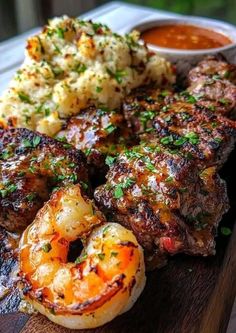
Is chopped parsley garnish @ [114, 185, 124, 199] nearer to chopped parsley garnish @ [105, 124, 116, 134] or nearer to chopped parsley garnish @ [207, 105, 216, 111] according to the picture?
chopped parsley garnish @ [105, 124, 116, 134]

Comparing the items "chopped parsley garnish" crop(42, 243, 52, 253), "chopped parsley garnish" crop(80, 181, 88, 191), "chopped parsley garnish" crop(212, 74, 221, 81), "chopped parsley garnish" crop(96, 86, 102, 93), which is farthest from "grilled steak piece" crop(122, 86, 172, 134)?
"chopped parsley garnish" crop(42, 243, 52, 253)

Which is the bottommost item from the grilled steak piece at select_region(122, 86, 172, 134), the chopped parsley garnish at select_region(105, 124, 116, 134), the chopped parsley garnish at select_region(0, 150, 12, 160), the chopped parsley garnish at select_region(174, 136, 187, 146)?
the grilled steak piece at select_region(122, 86, 172, 134)

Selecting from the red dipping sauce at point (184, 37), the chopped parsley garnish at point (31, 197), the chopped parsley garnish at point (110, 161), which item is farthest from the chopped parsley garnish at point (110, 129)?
the red dipping sauce at point (184, 37)

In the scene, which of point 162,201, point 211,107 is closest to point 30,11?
point 211,107

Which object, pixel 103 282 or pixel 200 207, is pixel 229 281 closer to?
pixel 200 207

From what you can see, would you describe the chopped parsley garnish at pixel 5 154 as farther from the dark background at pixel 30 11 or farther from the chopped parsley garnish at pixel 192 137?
the dark background at pixel 30 11

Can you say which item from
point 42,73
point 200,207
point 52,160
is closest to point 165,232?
point 200,207
